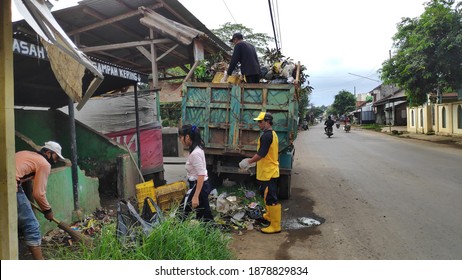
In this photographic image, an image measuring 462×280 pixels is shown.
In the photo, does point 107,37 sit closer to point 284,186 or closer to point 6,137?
point 284,186

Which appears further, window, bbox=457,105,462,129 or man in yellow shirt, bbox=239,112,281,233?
window, bbox=457,105,462,129

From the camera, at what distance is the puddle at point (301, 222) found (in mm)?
4961

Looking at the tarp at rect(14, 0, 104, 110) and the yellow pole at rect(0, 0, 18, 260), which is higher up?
the tarp at rect(14, 0, 104, 110)

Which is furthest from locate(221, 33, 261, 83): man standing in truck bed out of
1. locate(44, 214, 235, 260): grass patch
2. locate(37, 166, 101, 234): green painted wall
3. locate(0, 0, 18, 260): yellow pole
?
locate(0, 0, 18, 260): yellow pole

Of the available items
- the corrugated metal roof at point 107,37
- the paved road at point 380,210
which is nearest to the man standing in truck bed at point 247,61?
the corrugated metal roof at point 107,37

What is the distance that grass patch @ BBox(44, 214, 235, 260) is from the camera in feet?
9.92

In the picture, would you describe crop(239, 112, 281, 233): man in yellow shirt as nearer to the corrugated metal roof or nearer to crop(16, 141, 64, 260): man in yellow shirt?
crop(16, 141, 64, 260): man in yellow shirt

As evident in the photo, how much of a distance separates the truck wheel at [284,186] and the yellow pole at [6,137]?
4430mm

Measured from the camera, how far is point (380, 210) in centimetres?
552

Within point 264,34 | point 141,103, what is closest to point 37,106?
point 141,103

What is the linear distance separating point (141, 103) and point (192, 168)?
4.36 metres

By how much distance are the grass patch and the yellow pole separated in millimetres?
750

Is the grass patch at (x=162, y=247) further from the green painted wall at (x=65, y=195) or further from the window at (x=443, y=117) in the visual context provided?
the window at (x=443, y=117)
